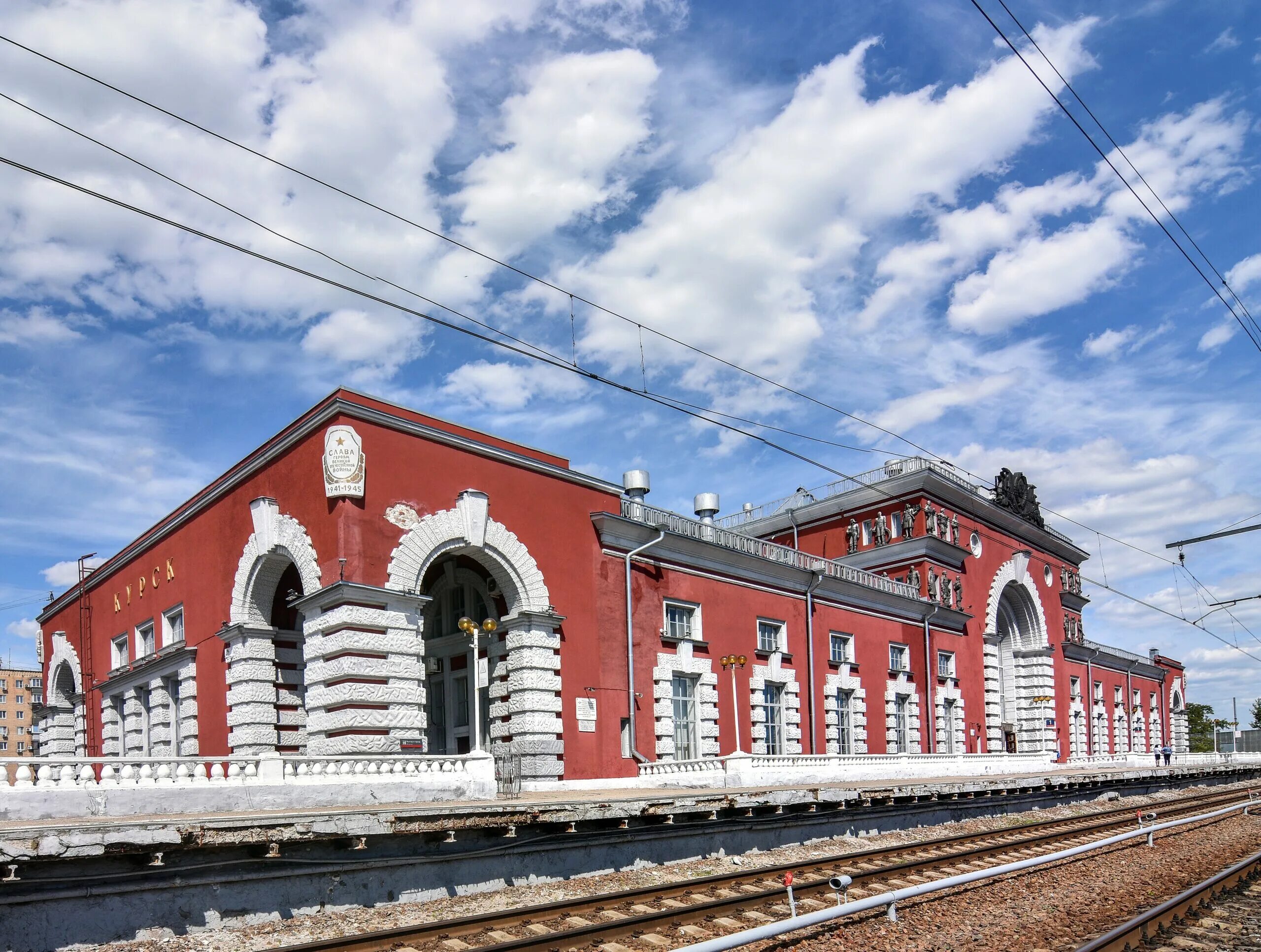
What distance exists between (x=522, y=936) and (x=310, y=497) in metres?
12.0

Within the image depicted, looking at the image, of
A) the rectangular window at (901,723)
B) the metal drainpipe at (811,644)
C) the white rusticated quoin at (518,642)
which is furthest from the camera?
the rectangular window at (901,723)

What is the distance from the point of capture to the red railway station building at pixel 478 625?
1966 centimetres

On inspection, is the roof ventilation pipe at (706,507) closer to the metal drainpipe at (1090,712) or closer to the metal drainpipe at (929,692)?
the metal drainpipe at (929,692)

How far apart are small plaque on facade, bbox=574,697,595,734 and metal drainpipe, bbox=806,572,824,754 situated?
9.40 m

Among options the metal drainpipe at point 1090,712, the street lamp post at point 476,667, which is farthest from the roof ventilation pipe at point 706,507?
the metal drainpipe at point 1090,712

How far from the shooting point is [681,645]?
26.3 meters

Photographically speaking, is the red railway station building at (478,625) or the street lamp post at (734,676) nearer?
the red railway station building at (478,625)

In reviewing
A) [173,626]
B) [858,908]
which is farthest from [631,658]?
[858,908]

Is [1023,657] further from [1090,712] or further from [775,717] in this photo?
[775,717]

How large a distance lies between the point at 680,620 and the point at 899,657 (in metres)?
11.9

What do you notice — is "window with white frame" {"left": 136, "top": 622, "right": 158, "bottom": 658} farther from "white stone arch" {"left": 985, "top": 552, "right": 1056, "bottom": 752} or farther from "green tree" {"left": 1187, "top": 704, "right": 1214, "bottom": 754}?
"green tree" {"left": 1187, "top": 704, "right": 1214, "bottom": 754}

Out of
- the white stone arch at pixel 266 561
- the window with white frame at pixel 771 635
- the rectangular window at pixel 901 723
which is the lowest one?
the rectangular window at pixel 901 723

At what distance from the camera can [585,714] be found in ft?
75.2

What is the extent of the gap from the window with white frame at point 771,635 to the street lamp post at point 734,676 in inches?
46.4
